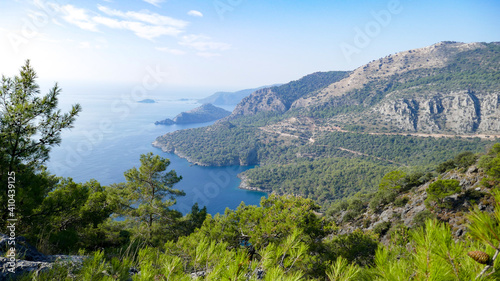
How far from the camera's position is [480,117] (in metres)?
77.8

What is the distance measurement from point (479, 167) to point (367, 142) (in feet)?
256

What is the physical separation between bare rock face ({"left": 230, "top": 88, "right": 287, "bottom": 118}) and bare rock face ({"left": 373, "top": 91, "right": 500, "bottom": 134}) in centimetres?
8217

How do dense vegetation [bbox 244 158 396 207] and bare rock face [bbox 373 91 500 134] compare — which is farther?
bare rock face [bbox 373 91 500 134]

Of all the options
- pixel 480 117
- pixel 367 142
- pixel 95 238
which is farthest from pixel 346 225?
pixel 480 117

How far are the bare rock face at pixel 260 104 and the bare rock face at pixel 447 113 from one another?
82.2m

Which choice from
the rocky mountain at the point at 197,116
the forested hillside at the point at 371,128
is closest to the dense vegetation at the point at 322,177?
the forested hillside at the point at 371,128

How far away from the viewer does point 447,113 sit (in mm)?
85938

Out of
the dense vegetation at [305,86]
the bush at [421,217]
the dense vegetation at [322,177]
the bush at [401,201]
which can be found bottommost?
the dense vegetation at [322,177]

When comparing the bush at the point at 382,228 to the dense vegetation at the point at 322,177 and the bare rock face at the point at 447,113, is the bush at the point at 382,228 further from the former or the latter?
the bare rock face at the point at 447,113

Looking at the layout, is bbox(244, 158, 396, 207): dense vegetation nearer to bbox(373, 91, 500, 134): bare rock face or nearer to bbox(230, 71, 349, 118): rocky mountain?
bbox(373, 91, 500, 134): bare rock face

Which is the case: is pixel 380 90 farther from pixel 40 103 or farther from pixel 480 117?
pixel 40 103

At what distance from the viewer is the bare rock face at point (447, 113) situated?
252 feet

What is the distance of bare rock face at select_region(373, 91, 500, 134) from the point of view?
76750 mm

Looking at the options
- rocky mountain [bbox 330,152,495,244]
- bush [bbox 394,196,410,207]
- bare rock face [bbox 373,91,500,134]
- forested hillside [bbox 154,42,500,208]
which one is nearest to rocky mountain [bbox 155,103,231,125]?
forested hillside [bbox 154,42,500,208]
